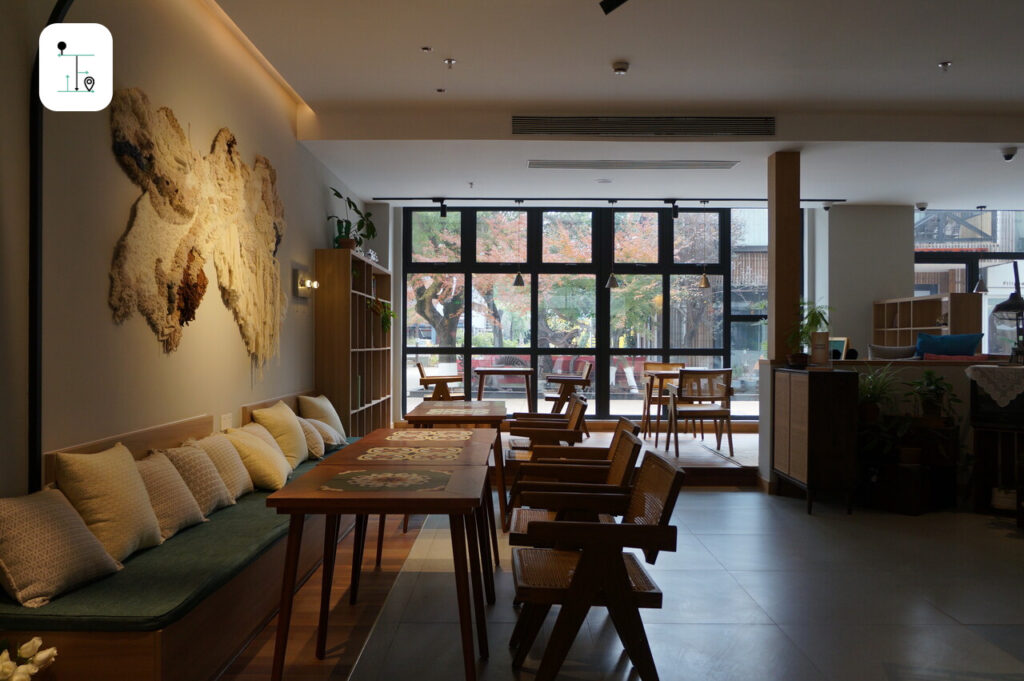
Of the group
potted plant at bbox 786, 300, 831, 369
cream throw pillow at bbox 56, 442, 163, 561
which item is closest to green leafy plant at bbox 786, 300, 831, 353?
potted plant at bbox 786, 300, 831, 369

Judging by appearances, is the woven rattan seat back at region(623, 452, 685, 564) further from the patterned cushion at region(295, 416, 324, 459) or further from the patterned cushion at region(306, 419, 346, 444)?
the patterned cushion at region(306, 419, 346, 444)

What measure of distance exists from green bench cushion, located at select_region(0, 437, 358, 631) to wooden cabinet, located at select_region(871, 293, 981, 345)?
25.7 feet

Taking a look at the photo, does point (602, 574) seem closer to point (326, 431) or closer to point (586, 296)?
point (326, 431)

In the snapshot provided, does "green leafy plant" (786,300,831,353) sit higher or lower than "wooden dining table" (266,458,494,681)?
higher

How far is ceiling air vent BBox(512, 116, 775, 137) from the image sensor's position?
248 inches

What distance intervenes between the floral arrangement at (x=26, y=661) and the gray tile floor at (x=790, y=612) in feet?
3.67

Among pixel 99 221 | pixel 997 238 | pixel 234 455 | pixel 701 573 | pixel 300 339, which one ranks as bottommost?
pixel 701 573

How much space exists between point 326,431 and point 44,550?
3408 millimetres

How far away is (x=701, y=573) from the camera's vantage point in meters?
4.22

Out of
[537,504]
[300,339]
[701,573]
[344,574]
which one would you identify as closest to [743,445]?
[701,573]

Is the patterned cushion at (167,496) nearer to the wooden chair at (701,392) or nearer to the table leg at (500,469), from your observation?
the table leg at (500,469)

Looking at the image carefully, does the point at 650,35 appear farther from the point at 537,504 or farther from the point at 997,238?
the point at 997,238

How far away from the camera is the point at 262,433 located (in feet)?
15.6

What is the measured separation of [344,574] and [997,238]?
10266 millimetres
